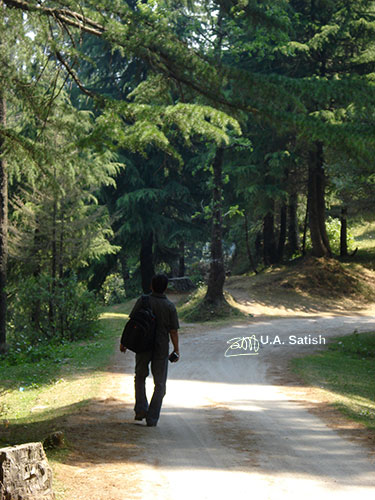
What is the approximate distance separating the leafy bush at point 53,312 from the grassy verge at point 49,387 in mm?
1343

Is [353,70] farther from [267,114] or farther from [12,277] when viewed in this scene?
[267,114]

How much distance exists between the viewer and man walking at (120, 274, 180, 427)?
7.34 metres

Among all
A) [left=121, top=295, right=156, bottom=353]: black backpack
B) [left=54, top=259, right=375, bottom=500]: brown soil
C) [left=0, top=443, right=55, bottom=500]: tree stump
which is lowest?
[left=54, top=259, right=375, bottom=500]: brown soil

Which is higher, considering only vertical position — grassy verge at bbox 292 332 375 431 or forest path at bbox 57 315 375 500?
forest path at bbox 57 315 375 500

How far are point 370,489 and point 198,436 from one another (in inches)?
95.3

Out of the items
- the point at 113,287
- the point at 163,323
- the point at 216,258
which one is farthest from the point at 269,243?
the point at 163,323

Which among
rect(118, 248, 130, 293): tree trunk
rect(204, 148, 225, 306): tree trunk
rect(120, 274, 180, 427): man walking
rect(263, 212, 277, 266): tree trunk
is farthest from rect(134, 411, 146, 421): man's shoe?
rect(118, 248, 130, 293): tree trunk

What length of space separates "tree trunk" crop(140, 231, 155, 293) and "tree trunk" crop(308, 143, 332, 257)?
9.44 metres

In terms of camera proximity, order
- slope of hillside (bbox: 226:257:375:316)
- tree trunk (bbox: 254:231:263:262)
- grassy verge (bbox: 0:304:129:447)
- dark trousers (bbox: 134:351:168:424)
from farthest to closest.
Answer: tree trunk (bbox: 254:231:263:262)
slope of hillside (bbox: 226:257:375:316)
grassy verge (bbox: 0:304:129:447)
dark trousers (bbox: 134:351:168:424)

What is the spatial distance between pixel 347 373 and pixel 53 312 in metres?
10.9

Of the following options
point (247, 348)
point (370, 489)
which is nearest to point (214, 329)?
point (247, 348)

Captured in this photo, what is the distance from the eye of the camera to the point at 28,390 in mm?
11633

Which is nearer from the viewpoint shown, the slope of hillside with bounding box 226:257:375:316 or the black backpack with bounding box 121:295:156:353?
the black backpack with bounding box 121:295:156:353

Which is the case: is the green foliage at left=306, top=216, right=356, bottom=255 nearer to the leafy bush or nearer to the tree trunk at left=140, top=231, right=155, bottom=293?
the tree trunk at left=140, top=231, right=155, bottom=293
